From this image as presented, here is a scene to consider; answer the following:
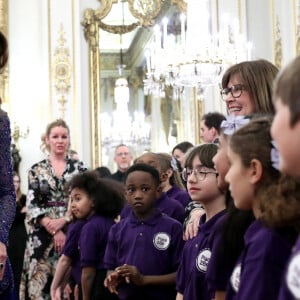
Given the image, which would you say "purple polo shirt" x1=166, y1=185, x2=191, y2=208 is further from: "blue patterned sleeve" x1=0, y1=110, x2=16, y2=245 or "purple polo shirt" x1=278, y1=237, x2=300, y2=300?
"purple polo shirt" x1=278, y1=237, x2=300, y2=300

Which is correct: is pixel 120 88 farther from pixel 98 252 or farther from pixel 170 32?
pixel 98 252

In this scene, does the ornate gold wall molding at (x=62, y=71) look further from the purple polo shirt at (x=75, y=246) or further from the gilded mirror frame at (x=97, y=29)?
the purple polo shirt at (x=75, y=246)

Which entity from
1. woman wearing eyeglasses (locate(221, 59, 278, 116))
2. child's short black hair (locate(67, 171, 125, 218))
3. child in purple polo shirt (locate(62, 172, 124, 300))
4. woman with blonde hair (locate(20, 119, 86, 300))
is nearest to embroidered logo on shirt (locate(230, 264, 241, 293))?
woman wearing eyeglasses (locate(221, 59, 278, 116))

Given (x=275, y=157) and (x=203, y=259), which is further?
(x=203, y=259)

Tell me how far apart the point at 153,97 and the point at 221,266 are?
8.02 metres

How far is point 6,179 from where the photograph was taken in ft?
9.20

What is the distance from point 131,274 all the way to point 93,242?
3.24 ft

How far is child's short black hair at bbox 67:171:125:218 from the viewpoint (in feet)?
16.6

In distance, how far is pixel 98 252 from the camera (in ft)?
15.8

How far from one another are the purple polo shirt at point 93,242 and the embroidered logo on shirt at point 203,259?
177 cm

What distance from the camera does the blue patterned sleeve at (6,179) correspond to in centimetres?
277

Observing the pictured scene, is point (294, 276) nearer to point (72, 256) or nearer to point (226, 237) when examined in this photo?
point (226, 237)

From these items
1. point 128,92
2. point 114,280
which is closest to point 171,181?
point 114,280

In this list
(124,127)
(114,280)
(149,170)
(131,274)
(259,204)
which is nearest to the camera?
(259,204)
